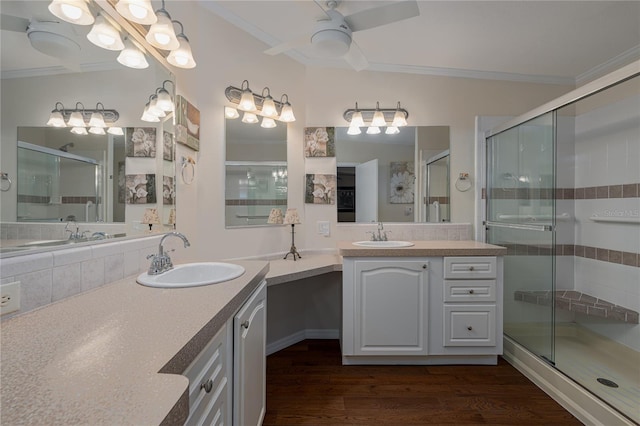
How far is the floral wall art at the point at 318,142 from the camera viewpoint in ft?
8.16

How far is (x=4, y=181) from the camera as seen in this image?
78cm

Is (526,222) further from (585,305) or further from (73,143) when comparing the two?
(73,143)

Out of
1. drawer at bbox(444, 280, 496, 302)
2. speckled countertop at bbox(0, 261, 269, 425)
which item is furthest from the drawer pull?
drawer at bbox(444, 280, 496, 302)

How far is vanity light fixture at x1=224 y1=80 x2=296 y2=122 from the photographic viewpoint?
2055 millimetres

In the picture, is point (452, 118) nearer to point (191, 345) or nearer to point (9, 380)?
point (191, 345)

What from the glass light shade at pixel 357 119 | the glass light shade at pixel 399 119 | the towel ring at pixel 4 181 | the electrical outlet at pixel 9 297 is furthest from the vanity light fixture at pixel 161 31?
the glass light shade at pixel 399 119

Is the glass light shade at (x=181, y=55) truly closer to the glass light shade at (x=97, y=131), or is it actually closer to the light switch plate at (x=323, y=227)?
the glass light shade at (x=97, y=131)

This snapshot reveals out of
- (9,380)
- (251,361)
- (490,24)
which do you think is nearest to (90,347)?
(9,380)

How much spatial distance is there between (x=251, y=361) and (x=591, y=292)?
9.60 ft

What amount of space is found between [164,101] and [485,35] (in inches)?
88.6

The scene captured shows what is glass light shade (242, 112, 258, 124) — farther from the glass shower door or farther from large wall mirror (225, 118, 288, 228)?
the glass shower door

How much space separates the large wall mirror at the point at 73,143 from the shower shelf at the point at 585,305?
8.83 feet

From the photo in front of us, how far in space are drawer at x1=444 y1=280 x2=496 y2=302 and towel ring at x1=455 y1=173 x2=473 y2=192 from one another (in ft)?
2.95

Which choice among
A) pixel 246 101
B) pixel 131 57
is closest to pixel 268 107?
pixel 246 101
